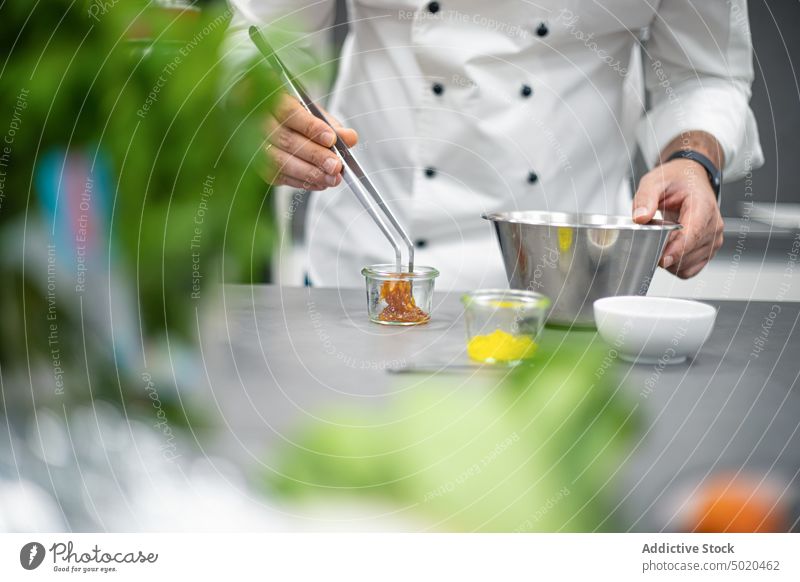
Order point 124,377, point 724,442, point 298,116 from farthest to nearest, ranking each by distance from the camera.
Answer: point 298,116
point 724,442
point 124,377

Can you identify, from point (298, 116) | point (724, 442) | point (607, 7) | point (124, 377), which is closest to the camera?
point (124, 377)

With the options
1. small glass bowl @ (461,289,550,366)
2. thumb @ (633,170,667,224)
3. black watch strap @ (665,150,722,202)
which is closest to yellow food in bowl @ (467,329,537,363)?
small glass bowl @ (461,289,550,366)

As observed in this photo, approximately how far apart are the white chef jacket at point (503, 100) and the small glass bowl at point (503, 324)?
18 cm

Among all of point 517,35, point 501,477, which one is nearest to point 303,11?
point 517,35

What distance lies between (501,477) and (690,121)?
0.38 metres

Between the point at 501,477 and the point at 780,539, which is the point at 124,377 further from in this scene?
the point at 780,539

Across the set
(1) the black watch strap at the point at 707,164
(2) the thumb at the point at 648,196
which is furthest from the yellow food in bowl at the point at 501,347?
(1) the black watch strap at the point at 707,164

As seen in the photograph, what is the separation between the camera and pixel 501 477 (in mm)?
303

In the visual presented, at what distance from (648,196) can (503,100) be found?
0.16 m

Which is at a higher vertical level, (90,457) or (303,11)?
(303,11)

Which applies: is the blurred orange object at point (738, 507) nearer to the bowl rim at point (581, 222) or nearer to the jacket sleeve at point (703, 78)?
the bowl rim at point (581, 222)

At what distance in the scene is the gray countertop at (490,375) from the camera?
1.00ft

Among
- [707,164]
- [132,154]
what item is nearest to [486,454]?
[132,154]

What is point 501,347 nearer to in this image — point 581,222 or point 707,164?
point 581,222
